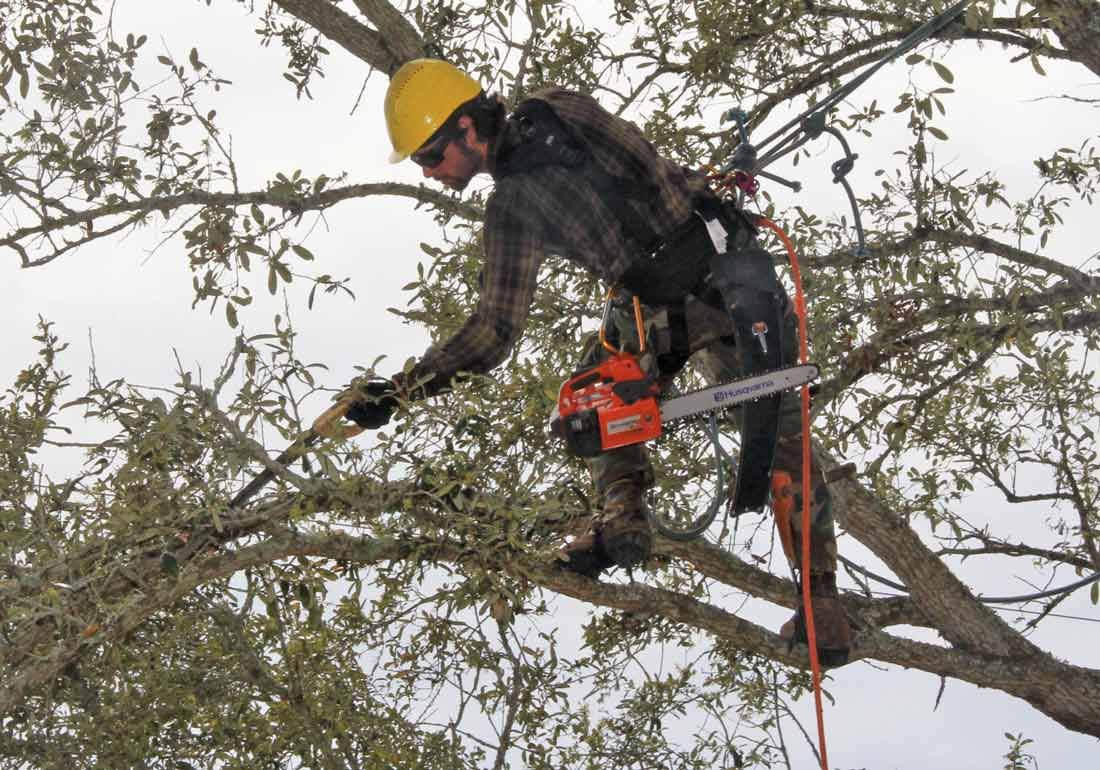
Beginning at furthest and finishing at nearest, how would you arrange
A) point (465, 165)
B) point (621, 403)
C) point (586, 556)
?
point (586, 556)
point (621, 403)
point (465, 165)

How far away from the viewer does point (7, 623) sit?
415 cm

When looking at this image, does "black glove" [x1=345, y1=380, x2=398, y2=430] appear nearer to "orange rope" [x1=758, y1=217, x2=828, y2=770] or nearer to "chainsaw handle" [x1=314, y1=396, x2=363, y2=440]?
"chainsaw handle" [x1=314, y1=396, x2=363, y2=440]

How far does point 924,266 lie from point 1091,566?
2.48m

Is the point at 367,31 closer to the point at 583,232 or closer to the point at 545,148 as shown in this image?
the point at 545,148

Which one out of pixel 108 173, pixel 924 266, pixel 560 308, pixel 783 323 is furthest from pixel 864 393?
pixel 108 173

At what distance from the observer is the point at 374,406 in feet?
14.4

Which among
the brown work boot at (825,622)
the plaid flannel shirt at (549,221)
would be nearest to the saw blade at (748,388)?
the plaid flannel shirt at (549,221)

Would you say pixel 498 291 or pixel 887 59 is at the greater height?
pixel 887 59

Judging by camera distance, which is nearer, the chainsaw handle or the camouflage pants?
the chainsaw handle

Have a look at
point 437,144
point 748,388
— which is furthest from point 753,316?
point 437,144

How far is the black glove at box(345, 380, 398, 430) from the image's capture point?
4355mm

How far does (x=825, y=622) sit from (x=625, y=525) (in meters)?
0.93

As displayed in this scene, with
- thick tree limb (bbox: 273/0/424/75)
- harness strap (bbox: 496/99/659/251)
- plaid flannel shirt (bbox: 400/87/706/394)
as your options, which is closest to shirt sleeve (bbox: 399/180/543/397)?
plaid flannel shirt (bbox: 400/87/706/394)

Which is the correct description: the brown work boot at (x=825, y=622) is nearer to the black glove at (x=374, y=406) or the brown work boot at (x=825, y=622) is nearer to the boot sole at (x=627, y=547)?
the boot sole at (x=627, y=547)
